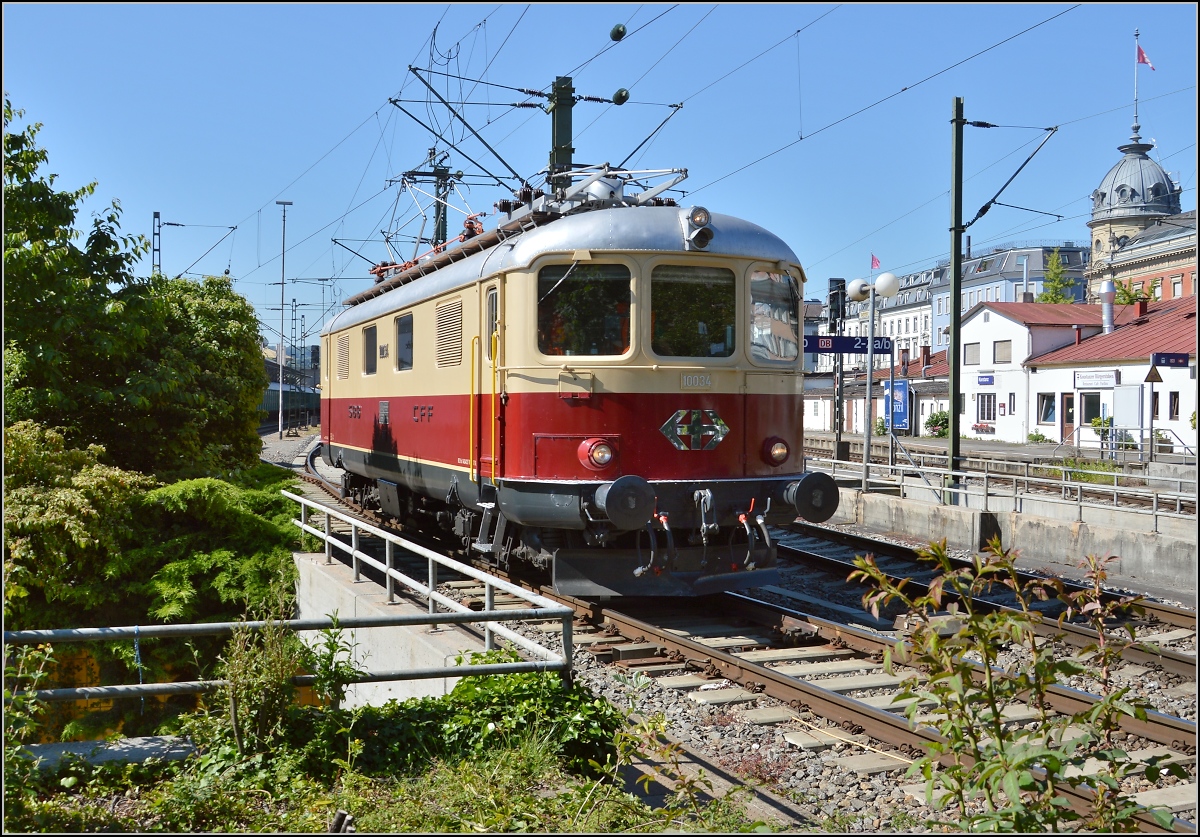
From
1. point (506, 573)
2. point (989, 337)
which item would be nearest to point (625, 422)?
point (506, 573)

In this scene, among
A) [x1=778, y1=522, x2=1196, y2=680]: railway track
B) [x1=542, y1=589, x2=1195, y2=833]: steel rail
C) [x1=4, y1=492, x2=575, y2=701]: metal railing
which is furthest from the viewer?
[x1=778, y1=522, x2=1196, y2=680]: railway track

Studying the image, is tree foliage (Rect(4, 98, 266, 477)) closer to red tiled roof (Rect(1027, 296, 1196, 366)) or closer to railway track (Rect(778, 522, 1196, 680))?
railway track (Rect(778, 522, 1196, 680))

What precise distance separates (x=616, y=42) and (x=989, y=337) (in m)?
35.5

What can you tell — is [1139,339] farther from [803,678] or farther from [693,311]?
[803,678]

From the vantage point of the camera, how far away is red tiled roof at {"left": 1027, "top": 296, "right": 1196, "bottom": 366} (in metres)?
33.9

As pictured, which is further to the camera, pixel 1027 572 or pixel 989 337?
pixel 989 337

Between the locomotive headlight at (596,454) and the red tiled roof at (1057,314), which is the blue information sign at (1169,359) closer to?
the locomotive headlight at (596,454)

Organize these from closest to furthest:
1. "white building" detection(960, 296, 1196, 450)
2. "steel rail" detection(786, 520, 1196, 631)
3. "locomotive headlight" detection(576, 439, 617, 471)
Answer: "locomotive headlight" detection(576, 439, 617, 471) < "steel rail" detection(786, 520, 1196, 631) < "white building" detection(960, 296, 1196, 450)

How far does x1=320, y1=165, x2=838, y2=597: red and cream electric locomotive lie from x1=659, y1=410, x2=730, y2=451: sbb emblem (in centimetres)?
1

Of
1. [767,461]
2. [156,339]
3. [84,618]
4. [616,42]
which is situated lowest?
[84,618]

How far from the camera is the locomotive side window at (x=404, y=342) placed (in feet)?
44.5

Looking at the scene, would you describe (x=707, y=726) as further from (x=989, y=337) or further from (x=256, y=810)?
(x=989, y=337)

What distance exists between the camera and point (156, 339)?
→ 14.4 metres

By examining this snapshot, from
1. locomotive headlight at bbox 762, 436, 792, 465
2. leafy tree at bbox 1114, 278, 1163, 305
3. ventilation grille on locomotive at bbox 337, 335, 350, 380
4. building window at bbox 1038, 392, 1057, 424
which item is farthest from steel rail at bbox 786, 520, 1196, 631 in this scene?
leafy tree at bbox 1114, 278, 1163, 305
